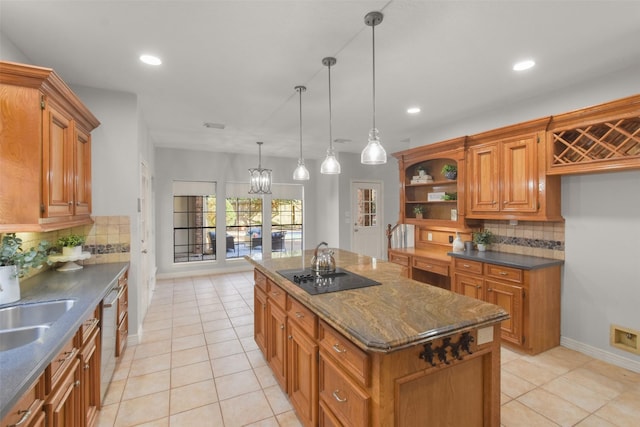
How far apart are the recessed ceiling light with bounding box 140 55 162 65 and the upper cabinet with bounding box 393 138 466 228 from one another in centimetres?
336

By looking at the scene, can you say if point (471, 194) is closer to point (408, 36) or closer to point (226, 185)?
point (408, 36)

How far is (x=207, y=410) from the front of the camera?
225 cm

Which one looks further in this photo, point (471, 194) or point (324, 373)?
point (471, 194)

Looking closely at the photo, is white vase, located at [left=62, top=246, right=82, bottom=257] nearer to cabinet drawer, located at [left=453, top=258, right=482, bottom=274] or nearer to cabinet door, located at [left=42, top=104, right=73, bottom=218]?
cabinet door, located at [left=42, top=104, right=73, bottom=218]

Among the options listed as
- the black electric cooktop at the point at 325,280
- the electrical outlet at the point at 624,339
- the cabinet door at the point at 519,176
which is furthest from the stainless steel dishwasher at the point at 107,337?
the electrical outlet at the point at 624,339

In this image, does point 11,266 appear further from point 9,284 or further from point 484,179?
point 484,179

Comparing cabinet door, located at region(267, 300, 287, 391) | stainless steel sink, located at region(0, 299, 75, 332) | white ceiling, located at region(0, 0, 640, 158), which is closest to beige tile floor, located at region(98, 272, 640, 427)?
cabinet door, located at region(267, 300, 287, 391)

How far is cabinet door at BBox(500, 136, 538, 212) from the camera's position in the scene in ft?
10.3

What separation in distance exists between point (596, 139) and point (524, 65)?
0.98 m

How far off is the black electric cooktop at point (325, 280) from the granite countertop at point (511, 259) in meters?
1.70

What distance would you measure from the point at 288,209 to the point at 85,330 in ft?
19.1

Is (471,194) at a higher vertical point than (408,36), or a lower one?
lower

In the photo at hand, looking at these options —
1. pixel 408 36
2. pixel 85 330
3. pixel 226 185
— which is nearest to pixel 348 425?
pixel 85 330

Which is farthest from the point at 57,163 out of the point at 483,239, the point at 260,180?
the point at 483,239
